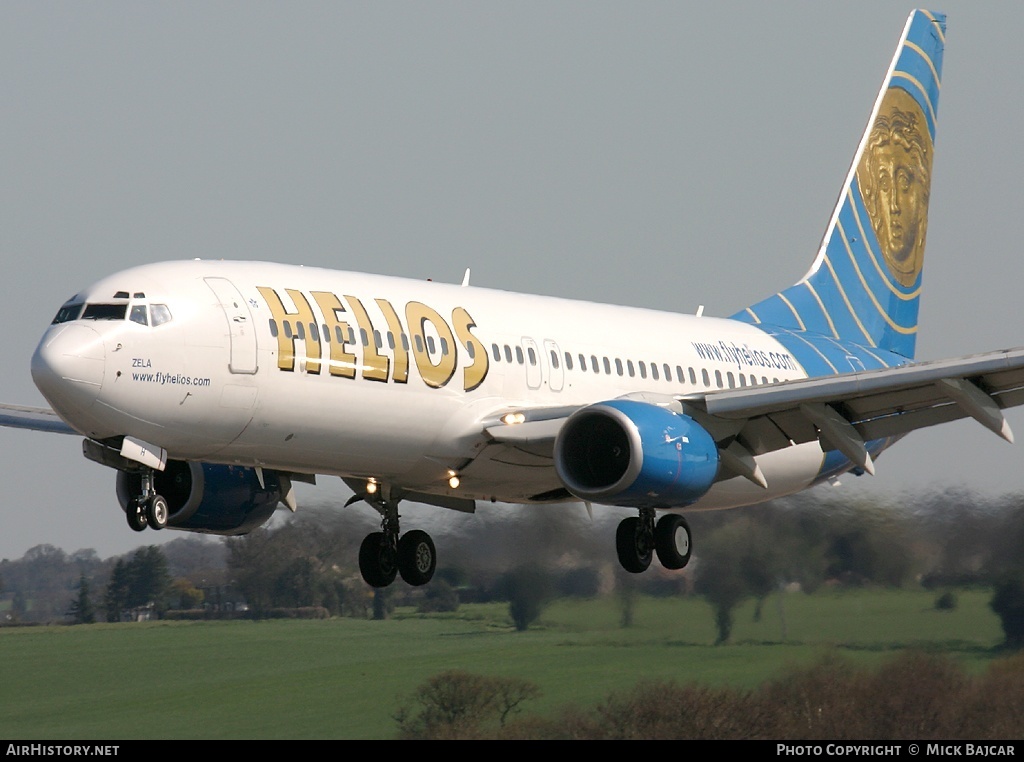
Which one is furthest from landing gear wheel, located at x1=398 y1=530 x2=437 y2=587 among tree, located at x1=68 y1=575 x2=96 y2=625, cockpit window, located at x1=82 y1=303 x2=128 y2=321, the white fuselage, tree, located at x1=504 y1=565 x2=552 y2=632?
tree, located at x1=68 y1=575 x2=96 y2=625

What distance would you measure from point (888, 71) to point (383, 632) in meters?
16.1

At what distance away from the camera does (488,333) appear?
25.6 metres

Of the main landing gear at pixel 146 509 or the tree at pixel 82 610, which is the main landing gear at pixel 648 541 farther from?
the tree at pixel 82 610

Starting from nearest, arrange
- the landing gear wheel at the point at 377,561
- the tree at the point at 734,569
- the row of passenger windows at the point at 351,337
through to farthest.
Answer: the row of passenger windows at the point at 351,337 → the landing gear wheel at the point at 377,561 → the tree at the point at 734,569

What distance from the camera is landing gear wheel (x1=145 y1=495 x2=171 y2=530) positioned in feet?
75.4

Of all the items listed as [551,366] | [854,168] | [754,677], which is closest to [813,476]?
[754,677]

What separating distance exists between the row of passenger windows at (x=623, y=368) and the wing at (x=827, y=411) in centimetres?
107

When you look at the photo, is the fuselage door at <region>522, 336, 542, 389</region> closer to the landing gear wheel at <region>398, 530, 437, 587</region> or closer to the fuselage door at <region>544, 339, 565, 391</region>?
the fuselage door at <region>544, 339, 565, 391</region>

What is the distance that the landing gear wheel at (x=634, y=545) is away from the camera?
1054 inches

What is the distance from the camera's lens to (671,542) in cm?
2684

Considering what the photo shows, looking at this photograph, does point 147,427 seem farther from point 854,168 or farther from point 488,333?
point 854,168

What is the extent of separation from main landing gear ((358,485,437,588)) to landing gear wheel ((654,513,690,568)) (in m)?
4.27

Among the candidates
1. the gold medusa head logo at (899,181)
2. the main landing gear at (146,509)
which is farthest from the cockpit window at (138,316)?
the gold medusa head logo at (899,181)

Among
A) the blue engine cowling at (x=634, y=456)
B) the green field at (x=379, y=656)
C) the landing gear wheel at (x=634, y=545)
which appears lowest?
the green field at (x=379, y=656)
